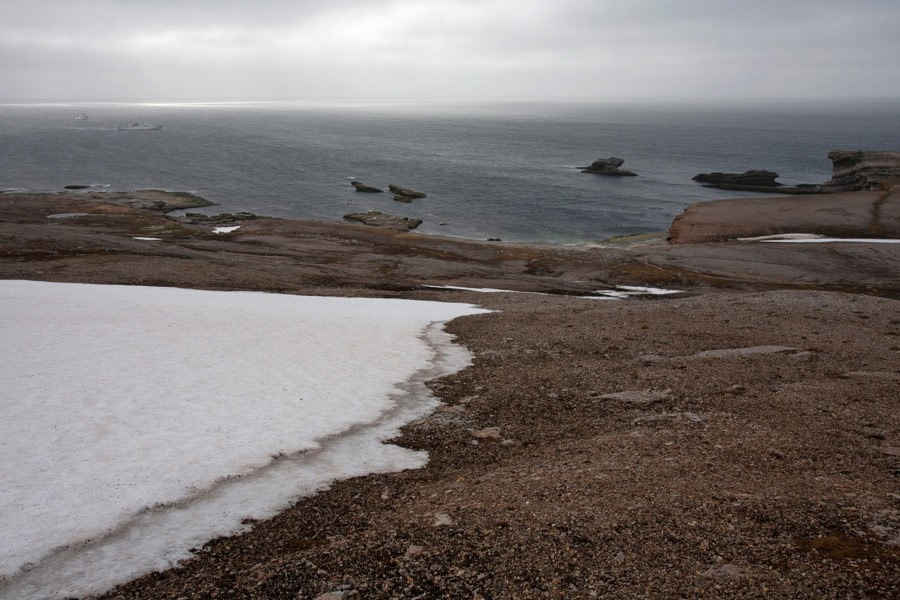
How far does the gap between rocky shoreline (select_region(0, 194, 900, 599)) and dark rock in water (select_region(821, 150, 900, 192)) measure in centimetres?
7500

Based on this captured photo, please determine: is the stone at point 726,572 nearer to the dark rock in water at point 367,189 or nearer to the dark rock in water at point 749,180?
the dark rock in water at point 367,189

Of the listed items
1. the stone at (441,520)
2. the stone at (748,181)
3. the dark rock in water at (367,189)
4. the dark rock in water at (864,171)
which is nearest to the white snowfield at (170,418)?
the stone at (441,520)

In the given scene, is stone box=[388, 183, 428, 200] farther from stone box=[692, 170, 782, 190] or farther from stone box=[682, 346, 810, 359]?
stone box=[682, 346, 810, 359]

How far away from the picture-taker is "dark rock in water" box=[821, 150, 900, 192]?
89.2m

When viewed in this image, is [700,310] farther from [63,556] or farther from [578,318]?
[63,556]

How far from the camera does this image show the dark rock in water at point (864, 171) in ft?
293

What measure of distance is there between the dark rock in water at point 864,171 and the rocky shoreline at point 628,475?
75.0 metres

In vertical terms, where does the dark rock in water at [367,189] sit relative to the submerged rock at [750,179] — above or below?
below

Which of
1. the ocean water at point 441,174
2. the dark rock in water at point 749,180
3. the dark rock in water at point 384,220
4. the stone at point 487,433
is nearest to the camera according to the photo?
the stone at point 487,433

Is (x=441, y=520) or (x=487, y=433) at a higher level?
(x=441, y=520)

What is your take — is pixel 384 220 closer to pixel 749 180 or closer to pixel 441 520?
pixel 441 520

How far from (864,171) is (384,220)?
3063 inches

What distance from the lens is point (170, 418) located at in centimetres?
1452

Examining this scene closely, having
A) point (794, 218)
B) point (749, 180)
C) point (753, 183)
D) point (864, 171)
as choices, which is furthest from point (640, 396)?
point (749, 180)
